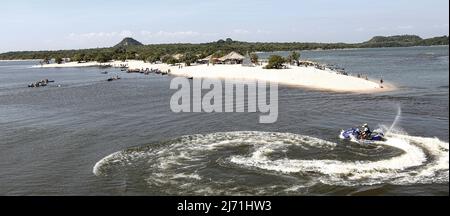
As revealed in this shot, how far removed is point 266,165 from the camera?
2928 cm

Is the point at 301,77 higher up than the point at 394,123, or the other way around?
the point at 301,77

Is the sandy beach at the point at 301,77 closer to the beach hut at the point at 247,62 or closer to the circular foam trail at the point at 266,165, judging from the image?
the beach hut at the point at 247,62

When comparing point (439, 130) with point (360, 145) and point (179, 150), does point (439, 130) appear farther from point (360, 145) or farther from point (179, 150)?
point (179, 150)

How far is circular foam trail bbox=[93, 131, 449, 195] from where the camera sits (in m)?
26.0

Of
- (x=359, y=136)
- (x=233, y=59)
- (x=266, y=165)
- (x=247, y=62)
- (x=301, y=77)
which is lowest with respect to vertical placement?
(x=266, y=165)

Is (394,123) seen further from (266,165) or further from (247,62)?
(247,62)

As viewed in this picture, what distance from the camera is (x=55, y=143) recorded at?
38.3 m

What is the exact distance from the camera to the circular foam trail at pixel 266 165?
25953 millimetres

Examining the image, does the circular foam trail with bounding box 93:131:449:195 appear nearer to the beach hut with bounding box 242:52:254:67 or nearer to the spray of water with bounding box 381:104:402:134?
the spray of water with bounding box 381:104:402:134

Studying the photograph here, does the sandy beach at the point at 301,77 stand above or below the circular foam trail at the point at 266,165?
above

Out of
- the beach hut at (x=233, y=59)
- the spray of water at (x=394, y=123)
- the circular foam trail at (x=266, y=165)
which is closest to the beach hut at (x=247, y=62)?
the beach hut at (x=233, y=59)

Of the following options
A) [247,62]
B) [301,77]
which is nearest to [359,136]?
[301,77]

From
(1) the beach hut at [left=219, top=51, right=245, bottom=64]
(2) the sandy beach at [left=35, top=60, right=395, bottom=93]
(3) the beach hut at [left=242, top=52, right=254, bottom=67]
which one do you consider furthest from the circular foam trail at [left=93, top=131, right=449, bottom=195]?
(1) the beach hut at [left=219, top=51, right=245, bottom=64]

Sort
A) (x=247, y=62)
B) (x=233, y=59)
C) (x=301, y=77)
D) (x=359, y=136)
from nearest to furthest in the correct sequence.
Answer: (x=359, y=136), (x=301, y=77), (x=247, y=62), (x=233, y=59)
